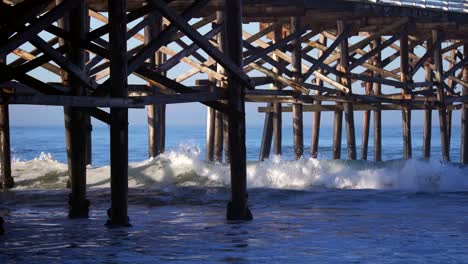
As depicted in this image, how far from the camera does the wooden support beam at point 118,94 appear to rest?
10664mm

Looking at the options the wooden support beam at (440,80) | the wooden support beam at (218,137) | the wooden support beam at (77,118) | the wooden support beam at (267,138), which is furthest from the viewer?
the wooden support beam at (267,138)

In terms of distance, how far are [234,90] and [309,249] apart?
2.74 metres

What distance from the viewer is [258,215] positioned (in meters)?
13.0

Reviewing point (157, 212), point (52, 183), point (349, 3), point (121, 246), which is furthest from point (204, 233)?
point (349, 3)

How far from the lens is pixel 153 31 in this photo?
56.3 feet

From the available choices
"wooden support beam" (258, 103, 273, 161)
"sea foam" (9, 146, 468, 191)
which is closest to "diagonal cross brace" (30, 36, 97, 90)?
"sea foam" (9, 146, 468, 191)

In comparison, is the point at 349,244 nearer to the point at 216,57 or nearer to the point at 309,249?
the point at 309,249

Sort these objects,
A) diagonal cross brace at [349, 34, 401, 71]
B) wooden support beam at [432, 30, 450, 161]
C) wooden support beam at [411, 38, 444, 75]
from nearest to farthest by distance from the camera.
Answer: diagonal cross brace at [349, 34, 401, 71] → wooden support beam at [411, 38, 444, 75] → wooden support beam at [432, 30, 450, 161]

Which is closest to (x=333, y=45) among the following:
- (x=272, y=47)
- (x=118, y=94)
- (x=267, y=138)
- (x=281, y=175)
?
(x=272, y=47)

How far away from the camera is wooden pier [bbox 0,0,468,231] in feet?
35.3

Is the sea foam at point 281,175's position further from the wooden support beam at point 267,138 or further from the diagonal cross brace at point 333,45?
the wooden support beam at point 267,138

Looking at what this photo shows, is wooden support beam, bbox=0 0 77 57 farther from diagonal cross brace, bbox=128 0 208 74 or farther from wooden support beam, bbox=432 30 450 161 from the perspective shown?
wooden support beam, bbox=432 30 450 161

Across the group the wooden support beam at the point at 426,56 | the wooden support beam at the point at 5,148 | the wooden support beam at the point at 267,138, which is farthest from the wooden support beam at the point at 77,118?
the wooden support beam at the point at 267,138

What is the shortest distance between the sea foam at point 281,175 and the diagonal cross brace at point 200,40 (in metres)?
6.36
